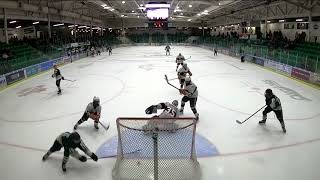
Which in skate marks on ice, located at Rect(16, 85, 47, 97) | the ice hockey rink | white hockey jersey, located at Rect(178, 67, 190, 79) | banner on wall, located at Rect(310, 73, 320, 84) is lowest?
the ice hockey rink

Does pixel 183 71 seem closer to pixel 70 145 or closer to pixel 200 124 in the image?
pixel 200 124

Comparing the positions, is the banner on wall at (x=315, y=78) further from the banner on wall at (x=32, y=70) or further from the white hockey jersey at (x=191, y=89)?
the banner on wall at (x=32, y=70)

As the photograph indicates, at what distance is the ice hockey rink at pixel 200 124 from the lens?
6105mm

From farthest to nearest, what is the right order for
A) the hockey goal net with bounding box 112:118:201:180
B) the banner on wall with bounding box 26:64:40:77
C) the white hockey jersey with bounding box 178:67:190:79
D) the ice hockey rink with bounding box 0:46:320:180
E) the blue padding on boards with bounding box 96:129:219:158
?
the banner on wall with bounding box 26:64:40:77, the white hockey jersey with bounding box 178:67:190:79, the ice hockey rink with bounding box 0:46:320:180, the blue padding on boards with bounding box 96:129:219:158, the hockey goal net with bounding box 112:118:201:180

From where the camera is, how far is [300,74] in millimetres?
15938

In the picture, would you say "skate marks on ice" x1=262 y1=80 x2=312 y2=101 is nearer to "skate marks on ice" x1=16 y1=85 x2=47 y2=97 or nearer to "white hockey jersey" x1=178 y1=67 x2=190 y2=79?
"white hockey jersey" x1=178 y1=67 x2=190 y2=79

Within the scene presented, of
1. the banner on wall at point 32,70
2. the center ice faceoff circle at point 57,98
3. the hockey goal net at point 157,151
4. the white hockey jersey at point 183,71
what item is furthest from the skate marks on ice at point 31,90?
the hockey goal net at point 157,151

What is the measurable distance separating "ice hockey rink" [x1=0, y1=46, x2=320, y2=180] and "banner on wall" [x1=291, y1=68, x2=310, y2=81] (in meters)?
0.50

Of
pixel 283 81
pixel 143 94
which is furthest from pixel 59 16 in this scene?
pixel 283 81

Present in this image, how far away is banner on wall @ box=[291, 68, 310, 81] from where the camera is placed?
15202 mm

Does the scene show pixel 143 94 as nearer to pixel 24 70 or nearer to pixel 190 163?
pixel 190 163

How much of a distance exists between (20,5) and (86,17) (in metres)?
19.5

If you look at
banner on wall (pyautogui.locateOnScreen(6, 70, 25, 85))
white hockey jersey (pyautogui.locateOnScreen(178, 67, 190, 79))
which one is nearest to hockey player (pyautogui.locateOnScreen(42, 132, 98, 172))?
white hockey jersey (pyautogui.locateOnScreen(178, 67, 190, 79))

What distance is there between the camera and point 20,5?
20797mm
